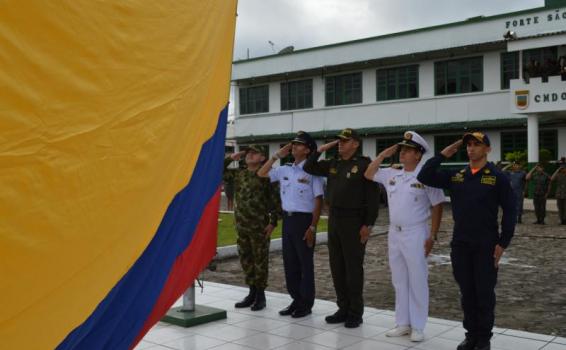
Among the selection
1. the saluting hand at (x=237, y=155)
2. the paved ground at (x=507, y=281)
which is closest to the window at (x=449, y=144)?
the paved ground at (x=507, y=281)

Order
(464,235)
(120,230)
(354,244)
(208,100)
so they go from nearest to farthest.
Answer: (120,230)
(208,100)
(464,235)
(354,244)

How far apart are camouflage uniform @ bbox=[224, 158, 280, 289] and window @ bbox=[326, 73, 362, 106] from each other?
2214 cm

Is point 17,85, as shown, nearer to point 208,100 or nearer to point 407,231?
point 208,100

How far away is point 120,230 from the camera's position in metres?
1.80

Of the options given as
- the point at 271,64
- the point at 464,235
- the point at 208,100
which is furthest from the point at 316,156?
the point at 271,64

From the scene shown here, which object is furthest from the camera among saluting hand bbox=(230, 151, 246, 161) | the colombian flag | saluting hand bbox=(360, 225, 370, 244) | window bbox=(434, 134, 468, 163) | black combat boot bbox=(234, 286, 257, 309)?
window bbox=(434, 134, 468, 163)

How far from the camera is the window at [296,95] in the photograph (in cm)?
3025

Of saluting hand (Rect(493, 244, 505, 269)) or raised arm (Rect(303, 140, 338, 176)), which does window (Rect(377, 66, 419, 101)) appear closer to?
raised arm (Rect(303, 140, 338, 176))

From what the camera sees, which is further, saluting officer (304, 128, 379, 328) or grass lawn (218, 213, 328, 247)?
grass lawn (218, 213, 328, 247)

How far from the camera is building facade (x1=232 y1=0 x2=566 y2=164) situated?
22.3 metres

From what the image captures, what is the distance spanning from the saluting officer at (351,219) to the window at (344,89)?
22.8 metres

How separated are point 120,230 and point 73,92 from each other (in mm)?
470

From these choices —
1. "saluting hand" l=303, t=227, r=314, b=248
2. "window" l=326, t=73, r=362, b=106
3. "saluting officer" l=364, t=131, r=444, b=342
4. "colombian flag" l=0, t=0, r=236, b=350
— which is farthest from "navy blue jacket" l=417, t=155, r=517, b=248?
"window" l=326, t=73, r=362, b=106

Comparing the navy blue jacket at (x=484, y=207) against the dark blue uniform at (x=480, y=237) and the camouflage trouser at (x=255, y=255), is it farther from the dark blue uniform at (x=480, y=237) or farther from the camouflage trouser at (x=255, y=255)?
the camouflage trouser at (x=255, y=255)
